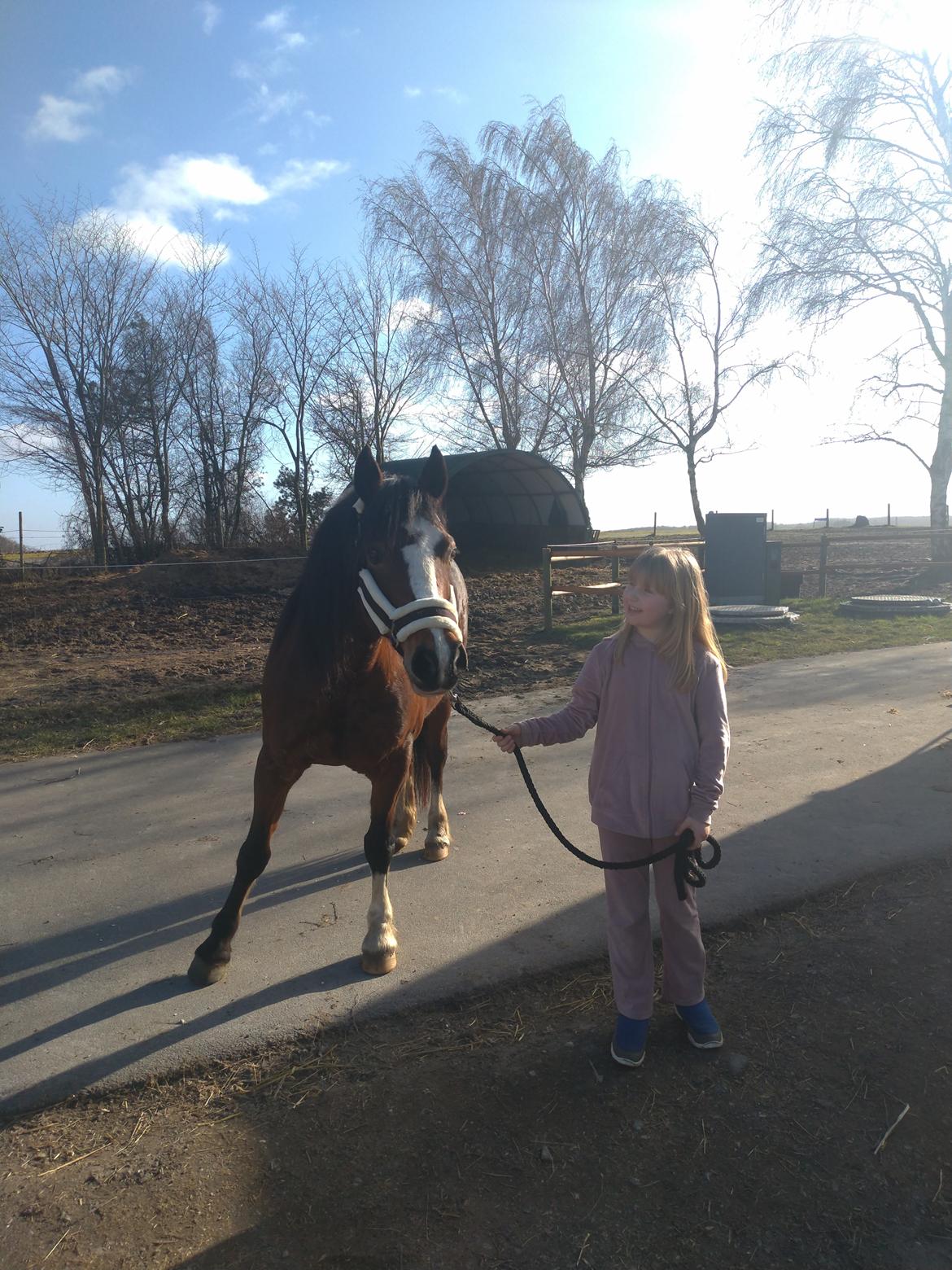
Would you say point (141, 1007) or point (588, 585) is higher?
point (588, 585)

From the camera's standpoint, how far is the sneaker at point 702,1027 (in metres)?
2.51

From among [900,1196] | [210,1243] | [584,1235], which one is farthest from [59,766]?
[900,1196]

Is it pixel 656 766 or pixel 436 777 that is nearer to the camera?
pixel 656 766

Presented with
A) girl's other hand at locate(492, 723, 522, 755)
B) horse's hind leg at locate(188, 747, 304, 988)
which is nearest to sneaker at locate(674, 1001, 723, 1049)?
girl's other hand at locate(492, 723, 522, 755)

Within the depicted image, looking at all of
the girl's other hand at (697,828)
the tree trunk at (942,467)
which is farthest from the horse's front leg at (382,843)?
the tree trunk at (942,467)

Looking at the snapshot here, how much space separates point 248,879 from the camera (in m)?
3.12

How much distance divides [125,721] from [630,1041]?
217 inches

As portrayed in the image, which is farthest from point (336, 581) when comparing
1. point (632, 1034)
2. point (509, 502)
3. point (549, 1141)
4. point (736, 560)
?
point (509, 502)

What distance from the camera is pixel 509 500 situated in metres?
20.0

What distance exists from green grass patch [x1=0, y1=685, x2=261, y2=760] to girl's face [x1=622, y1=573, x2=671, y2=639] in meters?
4.69

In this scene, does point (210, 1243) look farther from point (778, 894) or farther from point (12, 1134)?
point (778, 894)

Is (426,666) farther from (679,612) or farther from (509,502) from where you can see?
(509,502)

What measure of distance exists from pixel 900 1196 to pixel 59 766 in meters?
5.40

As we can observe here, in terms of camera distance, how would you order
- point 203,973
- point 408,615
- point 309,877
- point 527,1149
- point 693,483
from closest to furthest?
point 527,1149 < point 408,615 < point 203,973 < point 309,877 < point 693,483
